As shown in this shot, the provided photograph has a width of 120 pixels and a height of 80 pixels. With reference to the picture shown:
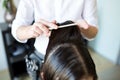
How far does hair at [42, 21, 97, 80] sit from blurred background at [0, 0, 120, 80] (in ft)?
3.90

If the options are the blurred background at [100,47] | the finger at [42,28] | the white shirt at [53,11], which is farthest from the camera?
the blurred background at [100,47]

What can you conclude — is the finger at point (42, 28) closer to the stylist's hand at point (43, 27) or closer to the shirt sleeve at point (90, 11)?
the stylist's hand at point (43, 27)

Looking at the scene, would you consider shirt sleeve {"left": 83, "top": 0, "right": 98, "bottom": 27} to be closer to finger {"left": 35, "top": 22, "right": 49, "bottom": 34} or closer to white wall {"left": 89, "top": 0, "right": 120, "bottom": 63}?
finger {"left": 35, "top": 22, "right": 49, "bottom": 34}

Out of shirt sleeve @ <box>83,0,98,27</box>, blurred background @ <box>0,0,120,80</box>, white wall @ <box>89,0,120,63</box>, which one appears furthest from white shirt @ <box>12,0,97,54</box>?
white wall @ <box>89,0,120,63</box>

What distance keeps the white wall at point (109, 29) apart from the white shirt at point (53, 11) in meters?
1.21

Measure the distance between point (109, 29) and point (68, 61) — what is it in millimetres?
1676

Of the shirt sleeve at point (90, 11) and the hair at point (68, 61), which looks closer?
the hair at point (68, 61)

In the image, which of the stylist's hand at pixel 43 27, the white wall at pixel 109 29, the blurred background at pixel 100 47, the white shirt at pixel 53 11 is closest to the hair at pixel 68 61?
the stylist's hand at pixel 43 27

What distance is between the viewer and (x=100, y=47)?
7.39 feet

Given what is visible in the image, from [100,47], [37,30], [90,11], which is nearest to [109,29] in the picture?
[100,47]

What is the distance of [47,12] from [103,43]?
60.1 inches

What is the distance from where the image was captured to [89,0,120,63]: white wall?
1941 millimetres

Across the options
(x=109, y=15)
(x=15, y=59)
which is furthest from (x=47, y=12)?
(x=109, y=15)

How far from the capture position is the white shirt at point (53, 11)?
2.61ft
